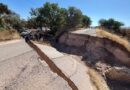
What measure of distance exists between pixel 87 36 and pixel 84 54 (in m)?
3.26

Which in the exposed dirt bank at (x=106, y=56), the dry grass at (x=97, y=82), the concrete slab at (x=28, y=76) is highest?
the concrete slab at (x=28, y=76)

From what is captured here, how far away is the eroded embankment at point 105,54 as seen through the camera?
15320 millimetres

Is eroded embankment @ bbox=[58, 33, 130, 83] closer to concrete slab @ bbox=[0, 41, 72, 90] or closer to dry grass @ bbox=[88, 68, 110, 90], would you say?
dry grass @ bbox=[88, 68, 110, 90]

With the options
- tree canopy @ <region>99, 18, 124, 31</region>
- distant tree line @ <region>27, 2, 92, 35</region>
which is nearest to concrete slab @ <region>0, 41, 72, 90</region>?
distant tree line @ <region>27, 2, 92, 35</region>

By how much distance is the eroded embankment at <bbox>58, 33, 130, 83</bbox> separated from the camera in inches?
603

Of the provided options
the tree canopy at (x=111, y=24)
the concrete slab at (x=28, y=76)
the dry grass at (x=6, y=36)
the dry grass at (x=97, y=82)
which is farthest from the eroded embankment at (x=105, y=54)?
the tree canopy at (x=111, y=24)

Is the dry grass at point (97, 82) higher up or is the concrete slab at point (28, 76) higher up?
the concrete slab at point (28, 76)

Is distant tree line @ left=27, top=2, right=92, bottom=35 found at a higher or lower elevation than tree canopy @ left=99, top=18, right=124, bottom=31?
higher

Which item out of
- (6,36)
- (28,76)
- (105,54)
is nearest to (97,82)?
(28,76)

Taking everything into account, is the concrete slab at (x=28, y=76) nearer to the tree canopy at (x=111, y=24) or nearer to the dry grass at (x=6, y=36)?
the dry grass at (x=6, y=36)

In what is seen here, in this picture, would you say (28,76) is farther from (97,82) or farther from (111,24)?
(111,24)

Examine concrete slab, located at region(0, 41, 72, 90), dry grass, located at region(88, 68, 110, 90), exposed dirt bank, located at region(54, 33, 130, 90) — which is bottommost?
exposed dirt bank, located at region(54, 33, 130, 90)

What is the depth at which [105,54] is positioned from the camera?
19.6 meters

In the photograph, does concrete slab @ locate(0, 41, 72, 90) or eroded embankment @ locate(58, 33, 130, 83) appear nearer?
concrete slab @ locate(0, 41, 72, 90)
